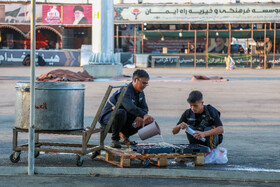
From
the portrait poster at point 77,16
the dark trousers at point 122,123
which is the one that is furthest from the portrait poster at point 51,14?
the dark trousers at point 122,123

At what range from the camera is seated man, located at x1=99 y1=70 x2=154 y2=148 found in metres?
7.31

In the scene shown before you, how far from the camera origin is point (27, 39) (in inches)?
2186

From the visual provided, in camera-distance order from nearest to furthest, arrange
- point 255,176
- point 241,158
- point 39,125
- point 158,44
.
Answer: point 255,176 < point 39,125 < point 241,158 < point 158,44

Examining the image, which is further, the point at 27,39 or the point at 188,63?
the point at 27,39

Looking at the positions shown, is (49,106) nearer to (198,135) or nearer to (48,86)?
(48,86)

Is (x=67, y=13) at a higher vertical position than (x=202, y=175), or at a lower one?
higher

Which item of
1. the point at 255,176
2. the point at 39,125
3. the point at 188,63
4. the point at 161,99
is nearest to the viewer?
the point at 255,176

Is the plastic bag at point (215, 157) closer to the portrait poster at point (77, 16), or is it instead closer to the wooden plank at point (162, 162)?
the wooden plank at point (162, 162)

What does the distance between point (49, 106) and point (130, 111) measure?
1169 millimetres

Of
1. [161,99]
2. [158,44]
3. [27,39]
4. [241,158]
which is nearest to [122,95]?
[241,158]

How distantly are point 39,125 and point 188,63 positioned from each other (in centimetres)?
4304

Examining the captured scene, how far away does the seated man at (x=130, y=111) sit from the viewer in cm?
731

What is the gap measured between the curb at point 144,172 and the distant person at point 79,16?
47548 millimetres

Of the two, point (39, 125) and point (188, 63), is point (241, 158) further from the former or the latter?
point (188, 63)
